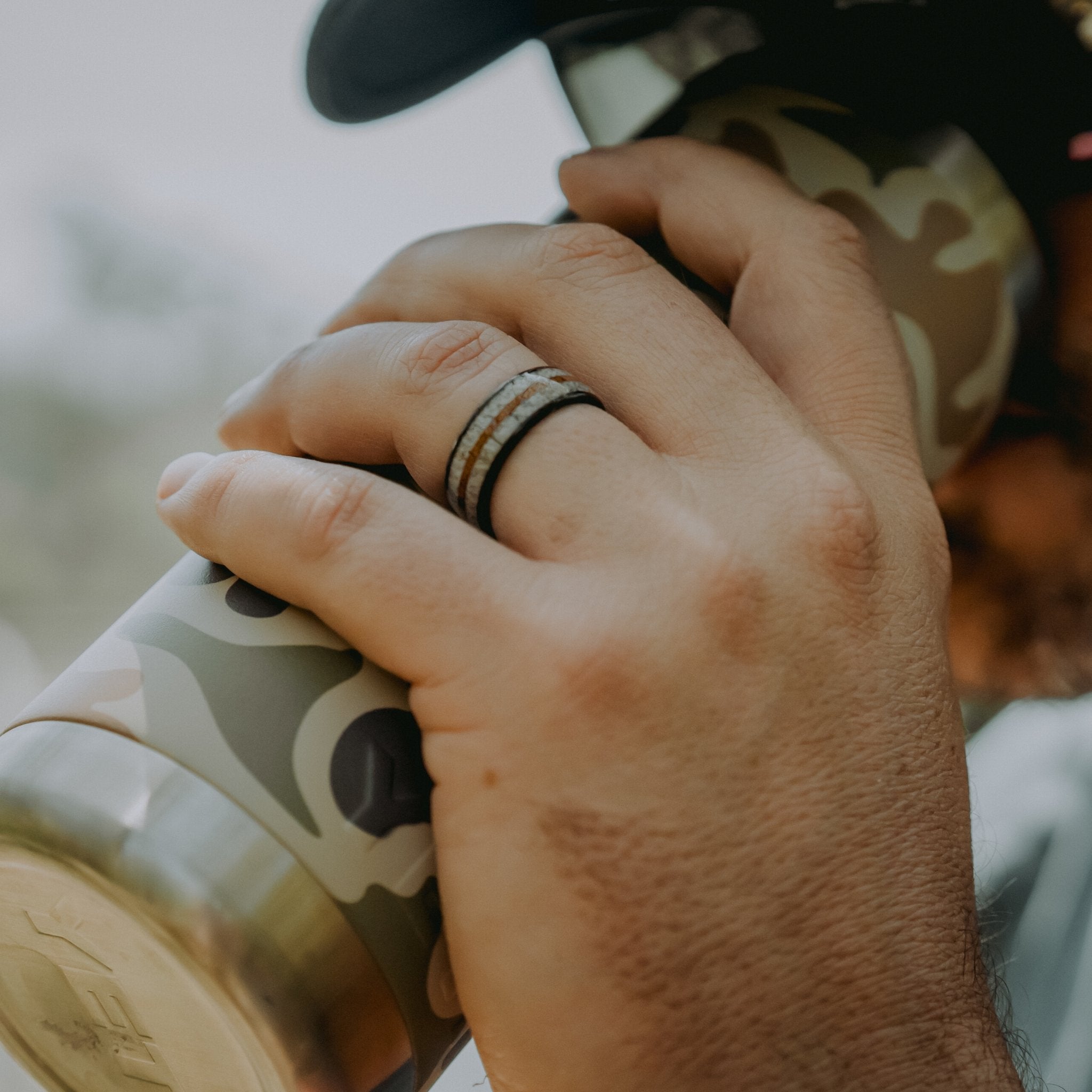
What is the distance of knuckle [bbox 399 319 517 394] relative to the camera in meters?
0.41

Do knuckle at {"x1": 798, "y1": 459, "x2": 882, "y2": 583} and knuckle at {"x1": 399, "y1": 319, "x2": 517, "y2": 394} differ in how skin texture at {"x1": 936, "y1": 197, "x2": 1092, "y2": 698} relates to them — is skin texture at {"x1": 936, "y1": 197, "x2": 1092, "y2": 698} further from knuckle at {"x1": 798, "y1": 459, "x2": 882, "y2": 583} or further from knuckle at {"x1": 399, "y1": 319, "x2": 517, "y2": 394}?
→ knuckle at {"x1": 399, "y1": 319, "x2": 517, "y2": 394}

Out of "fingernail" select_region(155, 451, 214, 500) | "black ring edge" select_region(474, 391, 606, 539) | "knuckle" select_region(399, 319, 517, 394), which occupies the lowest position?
"black ring edge" select_region(474, 391, 606, 539)

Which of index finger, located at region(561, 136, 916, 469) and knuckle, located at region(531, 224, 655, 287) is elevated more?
knuckle, located at region(531, 224, 655, 287)

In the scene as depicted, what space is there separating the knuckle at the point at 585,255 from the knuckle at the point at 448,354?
0.06 meters

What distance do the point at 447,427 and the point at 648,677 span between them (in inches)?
5.7

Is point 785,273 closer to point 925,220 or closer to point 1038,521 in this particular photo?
point 925,220

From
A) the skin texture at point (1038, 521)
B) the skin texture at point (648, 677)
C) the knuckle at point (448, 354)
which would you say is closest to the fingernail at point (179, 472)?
the skin texture at point (648, 677)

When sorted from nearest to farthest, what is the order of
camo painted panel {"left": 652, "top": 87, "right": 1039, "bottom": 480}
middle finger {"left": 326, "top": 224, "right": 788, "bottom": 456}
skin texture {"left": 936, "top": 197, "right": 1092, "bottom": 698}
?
middle finger {"left": 326, "top": 224, "right": 788, "bottom": 456}, camo painted panel {"left": 652, "top": 87, "right": 1039, "bottom": 480}, skin texture {"left": 936, "top": 197, "right": 1092, "bottom": 698}

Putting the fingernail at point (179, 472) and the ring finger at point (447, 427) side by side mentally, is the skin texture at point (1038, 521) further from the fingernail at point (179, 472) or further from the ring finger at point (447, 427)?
the fingernail at point (179, 472)

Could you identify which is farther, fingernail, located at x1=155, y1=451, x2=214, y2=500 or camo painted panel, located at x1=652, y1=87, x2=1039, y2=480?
camo painted panel, located at x1=652, y1=87, x2=1039, y2=480

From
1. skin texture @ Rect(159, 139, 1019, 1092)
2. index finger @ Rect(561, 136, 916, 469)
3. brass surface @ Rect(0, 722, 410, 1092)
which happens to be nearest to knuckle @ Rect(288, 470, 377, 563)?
skin texture @ Rect(159, 139, 1019, 1092)

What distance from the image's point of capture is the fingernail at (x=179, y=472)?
437mm

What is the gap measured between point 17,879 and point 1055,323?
0.73m

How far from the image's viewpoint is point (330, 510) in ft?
1.22
